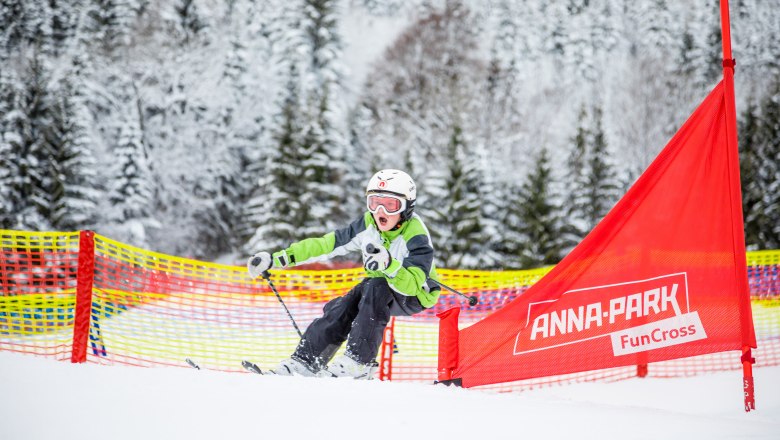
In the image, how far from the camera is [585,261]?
179 inches

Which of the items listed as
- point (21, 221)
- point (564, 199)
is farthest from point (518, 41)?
point (21, 221)

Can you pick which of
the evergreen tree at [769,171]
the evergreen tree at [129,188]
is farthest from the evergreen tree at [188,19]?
the evergreen tree at [769,171]

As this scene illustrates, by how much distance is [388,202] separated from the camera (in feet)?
15.7

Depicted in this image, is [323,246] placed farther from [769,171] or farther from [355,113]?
[355,113]

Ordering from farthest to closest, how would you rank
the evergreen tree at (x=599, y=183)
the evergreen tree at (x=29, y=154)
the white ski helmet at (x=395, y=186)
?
the evergreen tree at (x=599, y=183)
the evergreen tree at (x=29, y=154)
the white ski helmet at (x=395, y=186)

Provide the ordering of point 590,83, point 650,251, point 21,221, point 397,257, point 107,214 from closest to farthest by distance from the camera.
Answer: point 650,251, point 397,257, point 21,221, point 107,214, point 590,83

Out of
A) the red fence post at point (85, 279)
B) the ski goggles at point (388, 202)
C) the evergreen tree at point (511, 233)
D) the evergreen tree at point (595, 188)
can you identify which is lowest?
the red fence post at point (85, 279)

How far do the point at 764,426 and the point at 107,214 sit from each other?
2708 cm

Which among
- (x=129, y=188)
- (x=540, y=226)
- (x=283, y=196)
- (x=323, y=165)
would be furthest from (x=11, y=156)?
(x=540, y=226)

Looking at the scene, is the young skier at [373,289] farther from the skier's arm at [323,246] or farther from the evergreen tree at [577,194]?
the evergreen tree at [577,194]

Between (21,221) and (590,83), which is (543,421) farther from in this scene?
(590,83)

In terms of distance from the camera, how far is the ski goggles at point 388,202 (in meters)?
4.77

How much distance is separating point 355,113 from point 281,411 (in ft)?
110

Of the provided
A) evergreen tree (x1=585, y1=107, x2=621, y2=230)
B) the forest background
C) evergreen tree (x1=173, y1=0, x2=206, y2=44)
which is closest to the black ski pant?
the forest background
